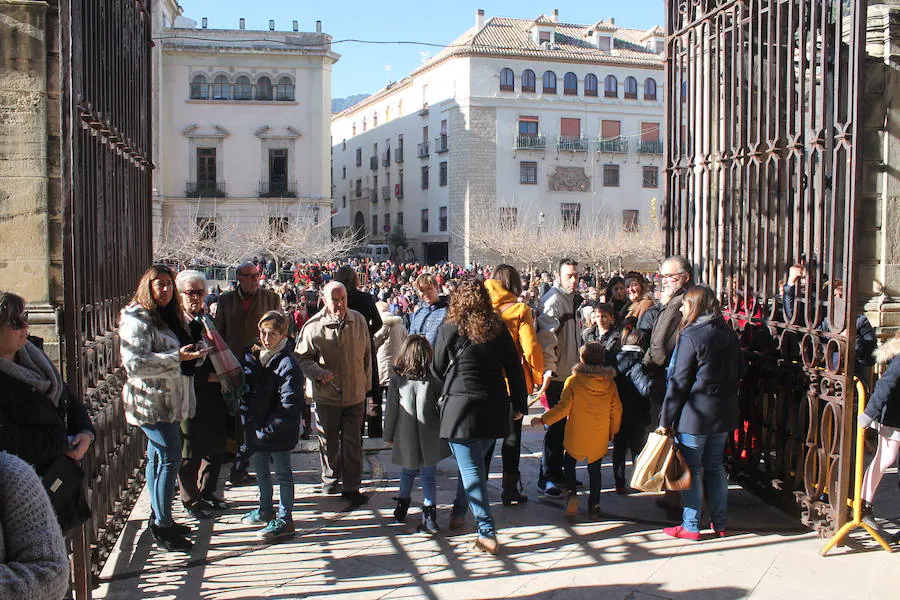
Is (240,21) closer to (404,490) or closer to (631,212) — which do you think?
(631,212)

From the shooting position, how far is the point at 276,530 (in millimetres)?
5484

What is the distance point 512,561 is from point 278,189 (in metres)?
38.4

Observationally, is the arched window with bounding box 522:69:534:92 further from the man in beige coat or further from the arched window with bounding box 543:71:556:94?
the man in beige coat

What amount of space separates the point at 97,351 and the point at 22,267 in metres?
0.70

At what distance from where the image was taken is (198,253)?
3466 cm

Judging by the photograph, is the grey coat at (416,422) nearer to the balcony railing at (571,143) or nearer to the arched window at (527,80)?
the arched window at (527,80)

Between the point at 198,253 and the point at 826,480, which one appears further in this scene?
the point at 198,253

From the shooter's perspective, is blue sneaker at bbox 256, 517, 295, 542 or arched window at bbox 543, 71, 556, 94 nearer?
blue sneaker at bbox 256, 517, 295, 542

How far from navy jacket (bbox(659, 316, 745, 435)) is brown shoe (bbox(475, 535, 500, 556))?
129cm

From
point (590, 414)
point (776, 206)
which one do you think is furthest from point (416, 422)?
point (776, 206)

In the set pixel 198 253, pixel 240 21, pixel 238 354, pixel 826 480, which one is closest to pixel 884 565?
pixel 826 480

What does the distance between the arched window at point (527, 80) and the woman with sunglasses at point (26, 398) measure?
4551cm

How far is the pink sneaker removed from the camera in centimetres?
543

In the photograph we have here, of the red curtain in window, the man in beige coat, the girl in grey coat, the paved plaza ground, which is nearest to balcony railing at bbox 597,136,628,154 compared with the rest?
the red curtain in window
